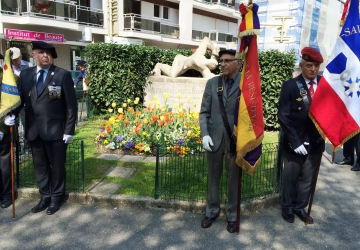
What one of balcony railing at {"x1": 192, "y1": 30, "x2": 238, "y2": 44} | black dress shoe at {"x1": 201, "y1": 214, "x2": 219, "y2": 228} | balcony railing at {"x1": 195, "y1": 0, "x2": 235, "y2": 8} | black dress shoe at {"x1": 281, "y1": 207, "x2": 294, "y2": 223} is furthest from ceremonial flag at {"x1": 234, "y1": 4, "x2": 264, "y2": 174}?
balcony railing at {"x1": 195, "y1": 0, "x2": 235, "y2": 8}

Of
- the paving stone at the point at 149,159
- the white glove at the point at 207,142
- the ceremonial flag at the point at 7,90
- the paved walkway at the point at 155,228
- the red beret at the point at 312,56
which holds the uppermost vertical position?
the red beret at the point at 312,56

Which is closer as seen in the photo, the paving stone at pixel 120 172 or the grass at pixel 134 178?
the grass at pixel 134 178

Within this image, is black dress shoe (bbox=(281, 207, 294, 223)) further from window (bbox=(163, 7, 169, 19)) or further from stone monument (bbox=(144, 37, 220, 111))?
window (bbox=(163, 7, 169, 19))

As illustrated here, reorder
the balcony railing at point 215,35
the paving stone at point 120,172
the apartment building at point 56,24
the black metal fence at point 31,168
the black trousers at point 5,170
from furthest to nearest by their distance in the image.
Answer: the balcony railing at point 215,35, the apartment building at point 56,24, the paving stone at point 120,172, the black metal fence at point 31,168, the black trousers at point 5,170

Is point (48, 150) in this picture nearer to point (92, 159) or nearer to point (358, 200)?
point (92, 159)

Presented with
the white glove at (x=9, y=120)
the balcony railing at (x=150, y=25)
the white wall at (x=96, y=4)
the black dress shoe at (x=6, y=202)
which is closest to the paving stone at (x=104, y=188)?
the black dress shoe at (x=6, y=202)

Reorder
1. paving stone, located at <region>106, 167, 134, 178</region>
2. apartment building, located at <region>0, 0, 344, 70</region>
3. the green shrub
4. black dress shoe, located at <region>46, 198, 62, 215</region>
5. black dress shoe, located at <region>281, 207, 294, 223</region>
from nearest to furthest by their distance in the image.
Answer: black dress shoe, located at <region>281, 207, 294, 223</region> → black dress shoe, located at <region>46, 198, 62, 215</region> → paving stone, located at <region>106, 167, 134, 178</region> → the green shrub → apartment building, located at <region>0, 0, 344, 70</region>

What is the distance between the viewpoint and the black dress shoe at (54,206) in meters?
4.20

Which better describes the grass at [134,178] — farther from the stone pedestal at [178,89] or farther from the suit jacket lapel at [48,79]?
the stone pedestal at [178,89]

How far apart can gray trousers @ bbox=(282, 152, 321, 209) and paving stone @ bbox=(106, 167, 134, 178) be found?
103 inches

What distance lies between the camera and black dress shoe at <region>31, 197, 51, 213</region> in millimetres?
4228

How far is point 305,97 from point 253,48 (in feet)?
3.13

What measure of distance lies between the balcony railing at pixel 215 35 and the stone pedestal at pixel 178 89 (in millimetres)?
22823

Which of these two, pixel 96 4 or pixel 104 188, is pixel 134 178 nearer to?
pixel 104 188
